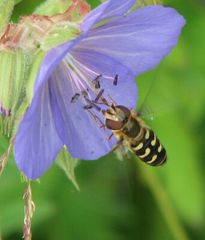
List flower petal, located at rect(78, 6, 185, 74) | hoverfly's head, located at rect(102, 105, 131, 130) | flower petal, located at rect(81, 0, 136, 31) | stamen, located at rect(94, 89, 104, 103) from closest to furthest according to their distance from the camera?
flower petal, located at rect(81, 0, 136, 31) < flower petal, located at rect(78, 6, 185, 74) < stamen, located at rect(94, 89, 104, 103) < hoverfly's head, located at rect(102, 105, 131, 130)

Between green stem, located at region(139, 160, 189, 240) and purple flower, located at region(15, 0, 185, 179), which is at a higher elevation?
purple flower, located at region(15, 0, 185, 179)

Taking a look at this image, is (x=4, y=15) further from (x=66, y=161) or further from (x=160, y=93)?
(x=160, y=93)

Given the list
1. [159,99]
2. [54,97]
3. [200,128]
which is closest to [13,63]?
[54,97]

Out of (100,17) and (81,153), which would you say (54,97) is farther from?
(100,17)

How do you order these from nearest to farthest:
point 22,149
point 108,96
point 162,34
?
point 22,149 < point 162,34 < point 108,96

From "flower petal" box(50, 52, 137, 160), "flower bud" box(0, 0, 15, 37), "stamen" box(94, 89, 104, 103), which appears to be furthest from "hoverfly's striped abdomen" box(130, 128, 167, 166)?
"flower bud" box(0, 0, 15, 37)

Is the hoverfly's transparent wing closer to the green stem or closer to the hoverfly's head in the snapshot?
the green stem

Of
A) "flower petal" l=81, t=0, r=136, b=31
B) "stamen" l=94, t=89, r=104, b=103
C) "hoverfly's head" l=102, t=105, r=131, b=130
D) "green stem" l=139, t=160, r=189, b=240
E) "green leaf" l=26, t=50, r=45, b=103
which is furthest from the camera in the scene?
"green stem" l=139, t=160, r=189, b=240
